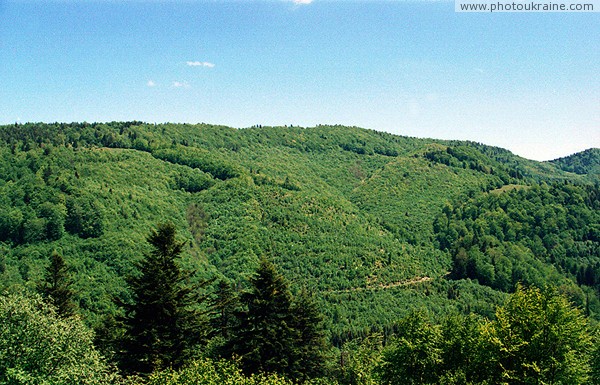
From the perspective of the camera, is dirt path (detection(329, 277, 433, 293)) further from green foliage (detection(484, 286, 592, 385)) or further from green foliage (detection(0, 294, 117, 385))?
green foliage (detection(0, 294, 117, 385))

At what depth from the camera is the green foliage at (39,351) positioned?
75.4ft

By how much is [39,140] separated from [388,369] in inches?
5806

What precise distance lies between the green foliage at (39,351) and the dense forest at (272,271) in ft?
0.30

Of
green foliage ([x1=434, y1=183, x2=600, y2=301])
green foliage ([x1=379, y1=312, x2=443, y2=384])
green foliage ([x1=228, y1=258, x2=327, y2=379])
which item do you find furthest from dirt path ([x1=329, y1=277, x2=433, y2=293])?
green foliage ([x1=379, y1=312, x2=443, y2=384])

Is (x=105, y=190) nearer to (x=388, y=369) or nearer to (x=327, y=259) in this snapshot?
(x=327, y=259)

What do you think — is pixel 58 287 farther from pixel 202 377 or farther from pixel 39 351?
pixel 202 377

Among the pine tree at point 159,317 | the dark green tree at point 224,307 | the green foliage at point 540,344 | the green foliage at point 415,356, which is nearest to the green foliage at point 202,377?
the pine tree at point 159,317

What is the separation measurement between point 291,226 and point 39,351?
343 feet

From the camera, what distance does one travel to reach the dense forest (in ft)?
88.6

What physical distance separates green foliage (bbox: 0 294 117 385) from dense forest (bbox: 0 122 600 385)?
0.30 ft

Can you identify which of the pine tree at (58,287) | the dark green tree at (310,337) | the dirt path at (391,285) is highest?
the pine tree at (58,287)

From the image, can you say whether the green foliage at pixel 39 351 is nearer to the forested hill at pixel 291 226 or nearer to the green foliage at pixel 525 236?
the forested hill at pixel 291 226

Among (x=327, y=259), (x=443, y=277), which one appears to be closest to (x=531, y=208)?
(x=443, y=277)

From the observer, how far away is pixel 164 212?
124m
